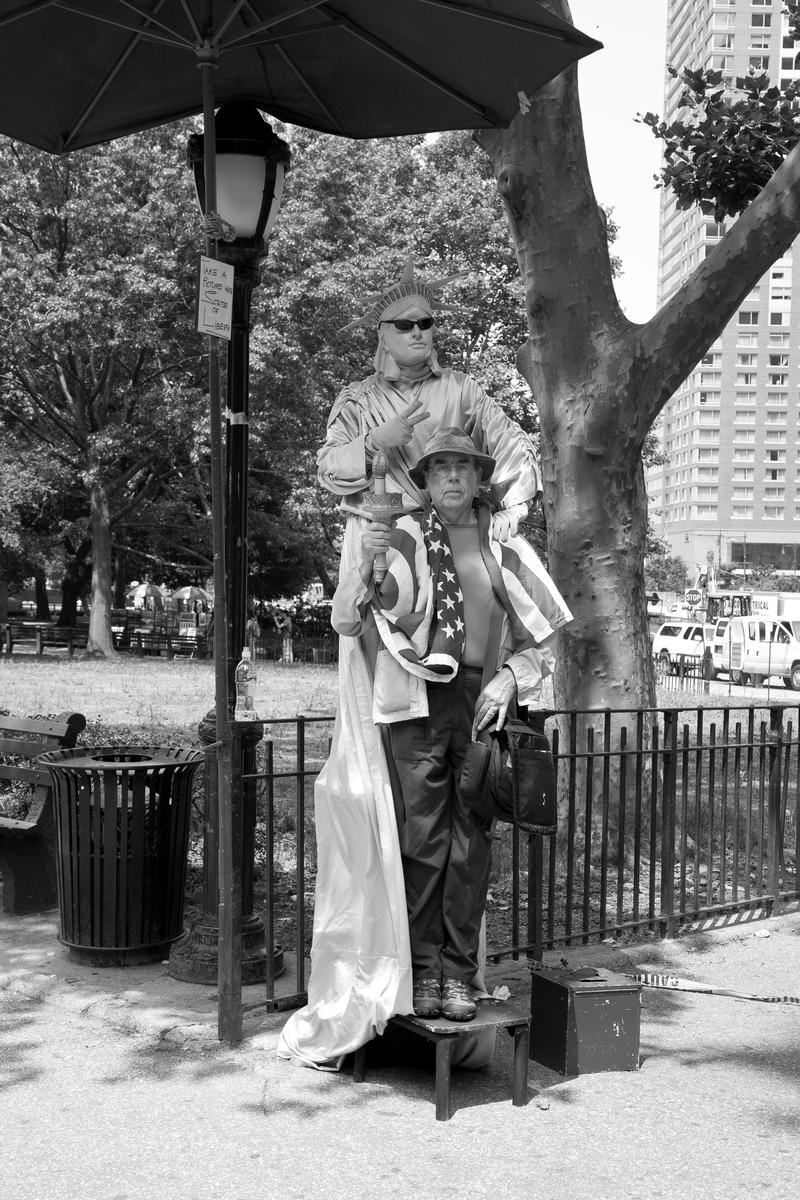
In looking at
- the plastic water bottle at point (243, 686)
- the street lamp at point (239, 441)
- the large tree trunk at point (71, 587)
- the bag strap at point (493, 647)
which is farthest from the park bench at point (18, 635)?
the bag strap at point (493, 647)

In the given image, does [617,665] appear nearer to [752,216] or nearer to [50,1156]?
[752,216]

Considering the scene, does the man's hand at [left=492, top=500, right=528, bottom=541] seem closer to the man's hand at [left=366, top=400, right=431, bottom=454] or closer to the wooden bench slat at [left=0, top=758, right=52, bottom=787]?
the man's hand at [left=366, top=400, right=431, bottom=454]

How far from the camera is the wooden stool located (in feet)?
13.2

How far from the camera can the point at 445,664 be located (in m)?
4.28

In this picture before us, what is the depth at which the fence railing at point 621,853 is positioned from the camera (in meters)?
5.54

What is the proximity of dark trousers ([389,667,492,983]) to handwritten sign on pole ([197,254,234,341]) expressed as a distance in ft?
4.88

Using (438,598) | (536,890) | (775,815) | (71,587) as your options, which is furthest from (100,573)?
(438,598)

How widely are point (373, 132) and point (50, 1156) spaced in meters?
4.56

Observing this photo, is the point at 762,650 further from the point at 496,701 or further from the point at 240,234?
the point at 496,701

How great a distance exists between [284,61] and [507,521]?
2.43 m

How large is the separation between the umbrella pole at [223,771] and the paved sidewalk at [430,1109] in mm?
208

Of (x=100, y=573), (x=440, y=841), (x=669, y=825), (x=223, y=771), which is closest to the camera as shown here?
(x=440, y=841)

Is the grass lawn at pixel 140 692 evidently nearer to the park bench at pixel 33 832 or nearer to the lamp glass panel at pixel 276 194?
the park bench at pixel 33 832

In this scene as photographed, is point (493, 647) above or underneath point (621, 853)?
above
